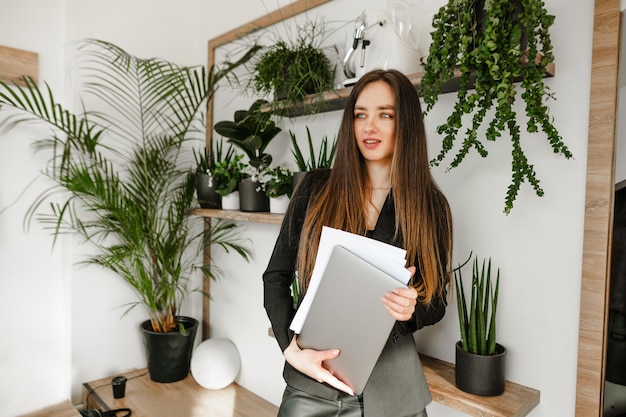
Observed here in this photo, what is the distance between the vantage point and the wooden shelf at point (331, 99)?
4.48 feet

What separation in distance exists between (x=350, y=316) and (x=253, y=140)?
1133mm

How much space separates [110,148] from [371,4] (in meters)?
1.42

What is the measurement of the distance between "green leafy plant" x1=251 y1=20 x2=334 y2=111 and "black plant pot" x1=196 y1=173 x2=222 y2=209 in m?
0.62

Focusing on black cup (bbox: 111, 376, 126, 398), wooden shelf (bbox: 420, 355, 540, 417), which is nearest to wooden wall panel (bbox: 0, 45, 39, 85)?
black cup (bbox: 111, 376, 126, 398)

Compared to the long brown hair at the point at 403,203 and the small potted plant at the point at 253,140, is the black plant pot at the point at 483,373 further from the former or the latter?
the small potted plant at the point at 253,140

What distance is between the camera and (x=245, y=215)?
2.01 m

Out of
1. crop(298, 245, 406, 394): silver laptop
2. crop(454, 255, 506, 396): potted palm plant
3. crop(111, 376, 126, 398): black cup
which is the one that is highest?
crop(298, 245, 406, 394): silver laptop

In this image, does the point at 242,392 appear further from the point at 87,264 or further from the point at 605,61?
the point at 605,61

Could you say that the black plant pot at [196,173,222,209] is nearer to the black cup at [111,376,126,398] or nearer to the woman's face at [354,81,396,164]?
the black cup at [111,376,126,398]

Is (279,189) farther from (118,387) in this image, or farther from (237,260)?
(118,387)

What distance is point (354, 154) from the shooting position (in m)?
1.24

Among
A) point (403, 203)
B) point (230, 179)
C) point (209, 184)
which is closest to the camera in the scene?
point (403, 203)

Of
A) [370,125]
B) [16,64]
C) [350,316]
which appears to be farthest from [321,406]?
[16,64]

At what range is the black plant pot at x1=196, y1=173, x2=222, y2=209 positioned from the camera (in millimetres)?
2250
